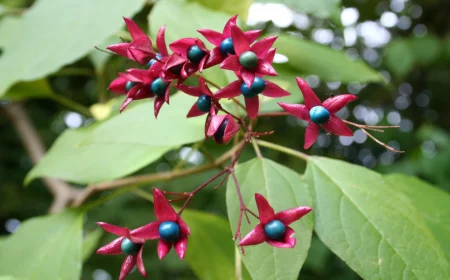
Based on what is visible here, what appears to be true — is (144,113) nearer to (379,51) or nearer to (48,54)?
(48,54)

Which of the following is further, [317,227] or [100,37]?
[100,37]

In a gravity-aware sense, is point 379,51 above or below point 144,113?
below

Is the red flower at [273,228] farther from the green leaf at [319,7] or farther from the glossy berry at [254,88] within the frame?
the green leaf at [319,7]

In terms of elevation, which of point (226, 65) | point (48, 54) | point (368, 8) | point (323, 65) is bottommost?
point (368, 8)

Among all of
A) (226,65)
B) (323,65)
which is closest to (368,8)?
(323,65)

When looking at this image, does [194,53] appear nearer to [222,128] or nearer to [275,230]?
[222,128]

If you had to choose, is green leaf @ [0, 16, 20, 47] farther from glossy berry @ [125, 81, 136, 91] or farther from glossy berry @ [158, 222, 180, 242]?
glossy berry @ [158, 222, 180, 242]
